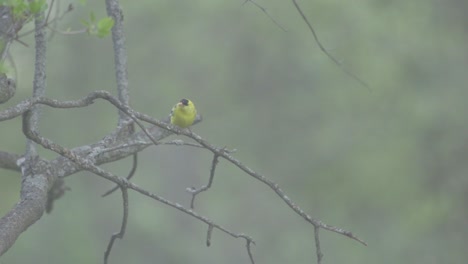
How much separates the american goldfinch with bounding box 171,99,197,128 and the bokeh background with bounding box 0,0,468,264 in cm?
988

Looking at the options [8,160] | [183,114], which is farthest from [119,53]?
[183,114]

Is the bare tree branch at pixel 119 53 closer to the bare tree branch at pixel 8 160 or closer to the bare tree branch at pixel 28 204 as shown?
the bare tree branch at pixel 28 204

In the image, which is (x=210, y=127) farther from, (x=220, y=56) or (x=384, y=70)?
(x=384, y=70)

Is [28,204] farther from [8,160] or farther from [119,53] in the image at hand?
[8,160]

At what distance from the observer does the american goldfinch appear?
5316mm

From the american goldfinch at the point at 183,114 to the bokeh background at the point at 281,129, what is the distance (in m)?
9.88

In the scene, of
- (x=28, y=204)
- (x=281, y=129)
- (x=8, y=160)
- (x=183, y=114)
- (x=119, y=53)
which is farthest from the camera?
(x=281, y=129)

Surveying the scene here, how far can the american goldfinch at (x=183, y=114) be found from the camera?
5.32 metres

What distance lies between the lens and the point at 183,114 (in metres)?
5.44

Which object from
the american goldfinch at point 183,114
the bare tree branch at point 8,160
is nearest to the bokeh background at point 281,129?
the american goldfinch at point 183,114

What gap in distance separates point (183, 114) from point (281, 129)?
13.8m

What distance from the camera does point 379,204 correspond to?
1764 cm

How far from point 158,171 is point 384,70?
5586 mm

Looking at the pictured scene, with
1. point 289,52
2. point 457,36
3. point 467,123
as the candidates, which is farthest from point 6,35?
point 289,52
